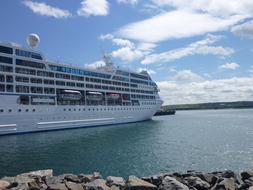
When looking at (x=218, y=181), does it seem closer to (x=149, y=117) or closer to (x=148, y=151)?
(x=148, y=151)

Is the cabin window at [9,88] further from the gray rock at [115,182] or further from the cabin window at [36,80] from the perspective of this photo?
the gray rock at [115,182]

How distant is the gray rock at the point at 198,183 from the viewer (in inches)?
515

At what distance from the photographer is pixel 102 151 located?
31.2 m

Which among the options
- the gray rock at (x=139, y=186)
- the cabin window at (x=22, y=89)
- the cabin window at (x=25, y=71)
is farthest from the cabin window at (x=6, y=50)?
the gray rock at (x=139, y=186)

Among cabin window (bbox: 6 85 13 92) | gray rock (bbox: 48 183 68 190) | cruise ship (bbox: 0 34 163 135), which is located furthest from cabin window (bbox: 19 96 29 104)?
gray rock (bbox: 48 183 68 190)

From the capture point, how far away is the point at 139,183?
504 inches

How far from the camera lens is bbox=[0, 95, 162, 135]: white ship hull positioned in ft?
150

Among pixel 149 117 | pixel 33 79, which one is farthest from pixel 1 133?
pixel 149 117

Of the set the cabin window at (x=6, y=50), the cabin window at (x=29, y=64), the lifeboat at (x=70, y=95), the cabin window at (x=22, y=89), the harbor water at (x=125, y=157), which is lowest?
the harbor water at (x=125, y=157)

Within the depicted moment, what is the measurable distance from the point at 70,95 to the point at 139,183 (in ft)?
154

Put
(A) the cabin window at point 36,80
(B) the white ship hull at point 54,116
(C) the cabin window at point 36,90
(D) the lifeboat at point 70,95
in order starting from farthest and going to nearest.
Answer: (D) the lifeboat at point 70,95
(A) the cabin window at point 36,80
(C) the cabin window at point 36,90
(B) the white ship hull at point 54,116

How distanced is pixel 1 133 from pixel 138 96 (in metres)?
40.5

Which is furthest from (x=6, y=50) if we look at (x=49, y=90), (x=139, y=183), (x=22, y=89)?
(x=139, y=183)

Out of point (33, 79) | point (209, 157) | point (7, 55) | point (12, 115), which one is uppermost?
point (7, 55)
